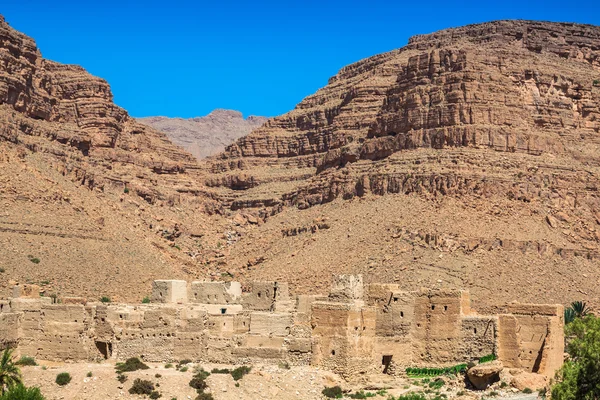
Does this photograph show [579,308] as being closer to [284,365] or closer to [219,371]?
[284,365]

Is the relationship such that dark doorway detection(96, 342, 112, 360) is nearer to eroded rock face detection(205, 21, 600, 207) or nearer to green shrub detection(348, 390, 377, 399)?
green shrub detection(348, 390, 377, 399)

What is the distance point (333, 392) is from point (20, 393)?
1143 centimetres

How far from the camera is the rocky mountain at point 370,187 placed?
308ft

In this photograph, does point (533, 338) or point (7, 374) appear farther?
point (533, 338)

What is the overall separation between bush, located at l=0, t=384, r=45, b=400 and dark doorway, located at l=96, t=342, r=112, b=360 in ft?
23.8

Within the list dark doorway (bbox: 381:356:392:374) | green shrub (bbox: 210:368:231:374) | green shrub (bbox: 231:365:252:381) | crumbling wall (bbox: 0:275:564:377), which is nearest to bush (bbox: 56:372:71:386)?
crumbling wall (bbox: 0:275:564:377)

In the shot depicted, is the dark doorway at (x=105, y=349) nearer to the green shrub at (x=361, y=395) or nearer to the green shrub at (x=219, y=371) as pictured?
the green shrub at (x=219, y=371)

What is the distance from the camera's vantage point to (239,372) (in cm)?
4966

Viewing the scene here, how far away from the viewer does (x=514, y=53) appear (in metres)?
119

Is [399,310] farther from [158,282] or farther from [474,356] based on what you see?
[158,282]

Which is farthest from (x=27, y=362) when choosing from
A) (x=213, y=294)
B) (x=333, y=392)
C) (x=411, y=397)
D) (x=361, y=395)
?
(x=213, y=294)

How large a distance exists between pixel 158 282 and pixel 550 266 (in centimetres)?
3992

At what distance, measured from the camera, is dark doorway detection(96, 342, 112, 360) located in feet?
170

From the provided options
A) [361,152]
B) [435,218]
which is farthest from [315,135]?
[435,218]
